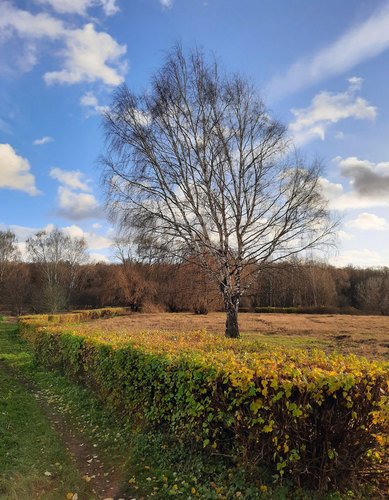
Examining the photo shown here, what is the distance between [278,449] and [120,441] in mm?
2829

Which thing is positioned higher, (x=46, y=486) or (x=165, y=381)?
(x=165, y=381)

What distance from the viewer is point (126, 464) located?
463cm

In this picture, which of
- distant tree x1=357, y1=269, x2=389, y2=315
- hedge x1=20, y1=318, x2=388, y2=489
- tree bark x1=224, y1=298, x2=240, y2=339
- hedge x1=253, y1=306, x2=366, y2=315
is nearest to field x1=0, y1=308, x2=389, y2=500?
hedge x1=20, y1=318, x2=388, y2=489

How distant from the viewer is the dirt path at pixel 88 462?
4.12 meters

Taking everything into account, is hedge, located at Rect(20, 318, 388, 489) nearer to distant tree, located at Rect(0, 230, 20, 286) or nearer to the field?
the field

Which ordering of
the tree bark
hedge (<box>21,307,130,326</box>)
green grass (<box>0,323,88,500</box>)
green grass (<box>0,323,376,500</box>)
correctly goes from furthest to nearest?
hedge (<box>21,307,130,326</box>), the tree bark, green grass (<box>0,323,88,500</box>), green grass (<box>0,323,376,500</box>)

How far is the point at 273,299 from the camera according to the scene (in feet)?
185

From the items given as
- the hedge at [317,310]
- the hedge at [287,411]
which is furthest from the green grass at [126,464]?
the hedge at [317,310]

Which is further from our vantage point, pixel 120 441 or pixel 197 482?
pixel 120 441

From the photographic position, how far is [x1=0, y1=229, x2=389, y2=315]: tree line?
44.8 metres

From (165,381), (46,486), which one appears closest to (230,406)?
(165,381)

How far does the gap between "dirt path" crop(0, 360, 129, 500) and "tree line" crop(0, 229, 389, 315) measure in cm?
3011

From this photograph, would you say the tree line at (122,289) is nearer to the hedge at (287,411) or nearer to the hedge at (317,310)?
the hedge at (317,310)

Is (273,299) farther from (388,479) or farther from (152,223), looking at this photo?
(388,479)
